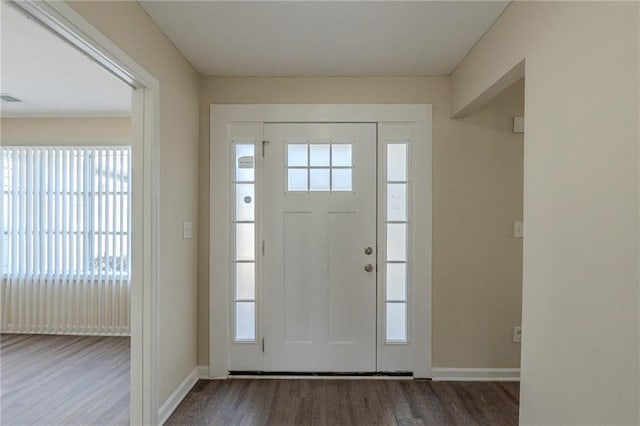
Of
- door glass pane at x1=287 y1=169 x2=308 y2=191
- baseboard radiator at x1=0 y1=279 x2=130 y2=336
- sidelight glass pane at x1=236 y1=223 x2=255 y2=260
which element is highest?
door glass pane at x1=287 y1=169 x2=308 y2=191

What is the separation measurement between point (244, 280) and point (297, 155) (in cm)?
111

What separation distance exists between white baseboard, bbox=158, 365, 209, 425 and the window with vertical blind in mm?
1622

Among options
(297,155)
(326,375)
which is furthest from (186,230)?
(326,375)

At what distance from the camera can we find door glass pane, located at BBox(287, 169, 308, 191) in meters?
2.85

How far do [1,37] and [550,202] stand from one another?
10.7 feet

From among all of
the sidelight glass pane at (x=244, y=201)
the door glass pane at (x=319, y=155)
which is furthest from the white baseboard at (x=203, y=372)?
the door glass pane at (x=319, y=155)

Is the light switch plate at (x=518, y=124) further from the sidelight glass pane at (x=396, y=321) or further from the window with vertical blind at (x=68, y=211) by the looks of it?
the window with vertical blind at (x=68, y=211)

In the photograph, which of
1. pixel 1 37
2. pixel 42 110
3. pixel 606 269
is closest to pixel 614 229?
pixel 606 269

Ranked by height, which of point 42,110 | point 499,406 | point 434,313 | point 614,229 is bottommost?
point 499,406

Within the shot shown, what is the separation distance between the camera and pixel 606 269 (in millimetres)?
1216

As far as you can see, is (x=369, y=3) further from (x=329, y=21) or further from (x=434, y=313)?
(x=434, y=313)

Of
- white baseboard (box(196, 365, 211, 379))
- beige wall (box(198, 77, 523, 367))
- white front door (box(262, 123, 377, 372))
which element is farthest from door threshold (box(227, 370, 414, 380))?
beige wall (box(198, 77, 523, 367))

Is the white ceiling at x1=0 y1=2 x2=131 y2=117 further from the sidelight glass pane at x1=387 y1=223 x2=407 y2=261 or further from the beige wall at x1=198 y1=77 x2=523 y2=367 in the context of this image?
the sidelight glass pane at x1=387 y1=223 x2=407 y2=261

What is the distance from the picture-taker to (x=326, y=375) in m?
2.84
